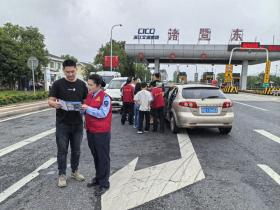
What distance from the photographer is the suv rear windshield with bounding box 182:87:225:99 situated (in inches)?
299

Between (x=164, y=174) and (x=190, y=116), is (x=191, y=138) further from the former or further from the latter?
(x=164, y=174)

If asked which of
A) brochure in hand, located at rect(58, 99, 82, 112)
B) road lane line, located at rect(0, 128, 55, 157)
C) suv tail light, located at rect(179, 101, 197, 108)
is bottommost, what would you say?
road lane line, located at rect(0, 128, 55, 157)

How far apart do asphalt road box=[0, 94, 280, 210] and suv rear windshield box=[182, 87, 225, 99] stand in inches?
46.3

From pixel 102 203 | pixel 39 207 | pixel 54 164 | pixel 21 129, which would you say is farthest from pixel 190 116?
pixel 21 129

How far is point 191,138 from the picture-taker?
294 inches

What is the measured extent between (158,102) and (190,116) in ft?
4.25

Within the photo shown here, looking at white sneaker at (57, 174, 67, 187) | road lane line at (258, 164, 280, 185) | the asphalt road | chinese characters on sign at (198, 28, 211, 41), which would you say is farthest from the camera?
chinese characters on sign at (198, 28, 211, 41)

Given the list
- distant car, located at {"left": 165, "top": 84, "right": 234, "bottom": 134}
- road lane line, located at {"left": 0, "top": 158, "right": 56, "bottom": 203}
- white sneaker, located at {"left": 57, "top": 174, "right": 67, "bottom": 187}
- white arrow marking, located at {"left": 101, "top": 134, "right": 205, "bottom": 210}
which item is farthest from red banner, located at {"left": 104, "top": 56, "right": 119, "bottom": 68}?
white sneaker, located at {"left": 57, "top": 174, "right": 67, "bottom": 187}

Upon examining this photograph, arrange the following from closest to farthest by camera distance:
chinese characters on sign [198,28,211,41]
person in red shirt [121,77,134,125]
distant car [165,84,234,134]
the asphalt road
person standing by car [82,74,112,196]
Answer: the asphalt road
person standing by car [82,74,112,196]
distant car [165,84,234,134]
person in red shirt [121,77,134,125]
chinese characters on sign [198,28,211,41]

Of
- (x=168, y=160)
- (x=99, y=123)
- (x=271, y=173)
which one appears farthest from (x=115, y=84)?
(x=99, y=123)

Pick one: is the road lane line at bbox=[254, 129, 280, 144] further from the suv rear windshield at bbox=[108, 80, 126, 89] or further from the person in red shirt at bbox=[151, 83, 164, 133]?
the suv rear windshield at bbox=[108, 80, 126, 89]

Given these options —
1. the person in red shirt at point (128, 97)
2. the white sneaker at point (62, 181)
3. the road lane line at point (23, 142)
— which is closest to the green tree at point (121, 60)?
the person in red shirt at point (128, 97)

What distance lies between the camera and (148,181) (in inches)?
168

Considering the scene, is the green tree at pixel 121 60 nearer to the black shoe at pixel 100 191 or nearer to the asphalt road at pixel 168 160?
the asphalt road at pixel 168 160
